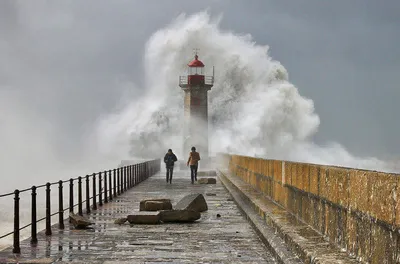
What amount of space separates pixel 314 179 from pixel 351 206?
204 cm

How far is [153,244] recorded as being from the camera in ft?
33.4

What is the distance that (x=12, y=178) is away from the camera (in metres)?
133

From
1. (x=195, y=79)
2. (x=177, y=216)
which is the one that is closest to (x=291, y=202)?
(x=177, y=216)

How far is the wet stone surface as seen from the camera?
8.87m

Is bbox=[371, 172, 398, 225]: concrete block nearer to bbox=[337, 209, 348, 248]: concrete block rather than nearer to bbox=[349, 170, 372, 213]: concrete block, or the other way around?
bbox=[349, 170, 372, 213]: concrete block

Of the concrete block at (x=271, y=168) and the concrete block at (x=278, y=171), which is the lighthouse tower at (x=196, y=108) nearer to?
the concrete block at (x=271, y=168)

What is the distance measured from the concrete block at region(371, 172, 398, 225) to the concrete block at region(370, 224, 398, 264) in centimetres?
9

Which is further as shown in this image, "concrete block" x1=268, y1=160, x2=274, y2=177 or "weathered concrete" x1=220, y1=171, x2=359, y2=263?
"concrete block" x1=268, y1=160, x2=274, y2=177

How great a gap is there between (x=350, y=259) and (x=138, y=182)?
22.9 m

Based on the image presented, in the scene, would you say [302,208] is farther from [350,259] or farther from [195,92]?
[195,92]

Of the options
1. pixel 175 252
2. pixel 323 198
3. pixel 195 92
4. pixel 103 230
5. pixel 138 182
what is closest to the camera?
pixel 323 198

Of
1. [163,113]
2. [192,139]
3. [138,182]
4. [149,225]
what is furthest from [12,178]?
[149,225]

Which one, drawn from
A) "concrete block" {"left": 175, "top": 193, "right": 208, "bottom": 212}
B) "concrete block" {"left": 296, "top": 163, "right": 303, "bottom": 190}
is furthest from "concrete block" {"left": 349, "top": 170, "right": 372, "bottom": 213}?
"concrete block" {"left": 175, "top": 193, "right": 208, "bottom": 212}

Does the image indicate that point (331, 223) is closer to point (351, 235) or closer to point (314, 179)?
point (351, 235)
